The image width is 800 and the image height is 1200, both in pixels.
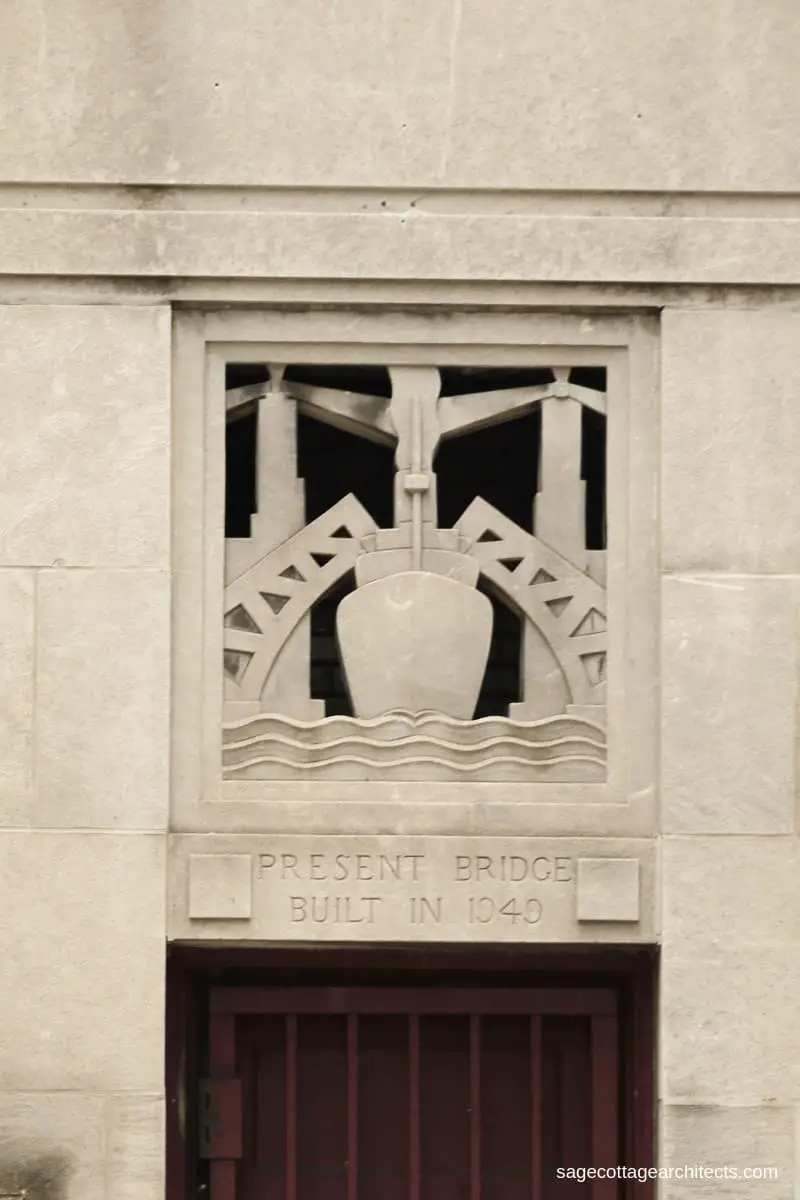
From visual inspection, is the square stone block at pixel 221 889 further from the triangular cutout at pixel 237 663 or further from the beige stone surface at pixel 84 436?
the beige stone surface at pixel 84 436

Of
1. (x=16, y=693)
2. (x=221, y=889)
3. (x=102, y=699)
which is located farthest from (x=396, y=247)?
(x=221, y=889)

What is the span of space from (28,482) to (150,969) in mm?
1614

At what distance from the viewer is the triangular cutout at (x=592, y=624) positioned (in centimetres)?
565

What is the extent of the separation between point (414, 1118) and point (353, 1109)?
8.2 inches

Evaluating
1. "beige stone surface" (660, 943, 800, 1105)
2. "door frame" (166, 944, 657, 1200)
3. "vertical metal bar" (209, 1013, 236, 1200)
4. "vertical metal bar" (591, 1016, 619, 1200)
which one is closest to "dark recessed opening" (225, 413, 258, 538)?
"door frame" (166, 944, 657, 1200)

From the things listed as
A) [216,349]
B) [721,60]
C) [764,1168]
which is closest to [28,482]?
[216,349]

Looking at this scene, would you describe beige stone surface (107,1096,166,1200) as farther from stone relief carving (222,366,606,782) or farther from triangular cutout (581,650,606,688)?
triangular cutout (581,650,606,688)

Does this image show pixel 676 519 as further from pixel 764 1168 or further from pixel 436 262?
pixel 764 1168

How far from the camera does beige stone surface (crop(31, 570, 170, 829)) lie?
548cm

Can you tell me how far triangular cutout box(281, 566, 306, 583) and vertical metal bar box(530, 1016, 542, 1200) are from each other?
1.68m

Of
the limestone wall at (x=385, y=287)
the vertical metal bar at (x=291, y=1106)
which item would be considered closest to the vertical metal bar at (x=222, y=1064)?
the vertical metal bar at (x=291, y=1106)

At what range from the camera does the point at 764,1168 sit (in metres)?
5.42

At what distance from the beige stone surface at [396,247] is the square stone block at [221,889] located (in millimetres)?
1902

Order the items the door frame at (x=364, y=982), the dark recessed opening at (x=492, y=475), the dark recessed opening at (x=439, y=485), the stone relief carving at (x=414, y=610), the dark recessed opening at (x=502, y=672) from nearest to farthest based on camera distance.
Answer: the stone relief carving at (x=414, y=610) → the door frame at (x=364, y=982) → the dark recessed opening at (x=439, y=485) → the dark recessed opening at (x=502, y=672) → the dark recessed opening at (x=492, y=475)
